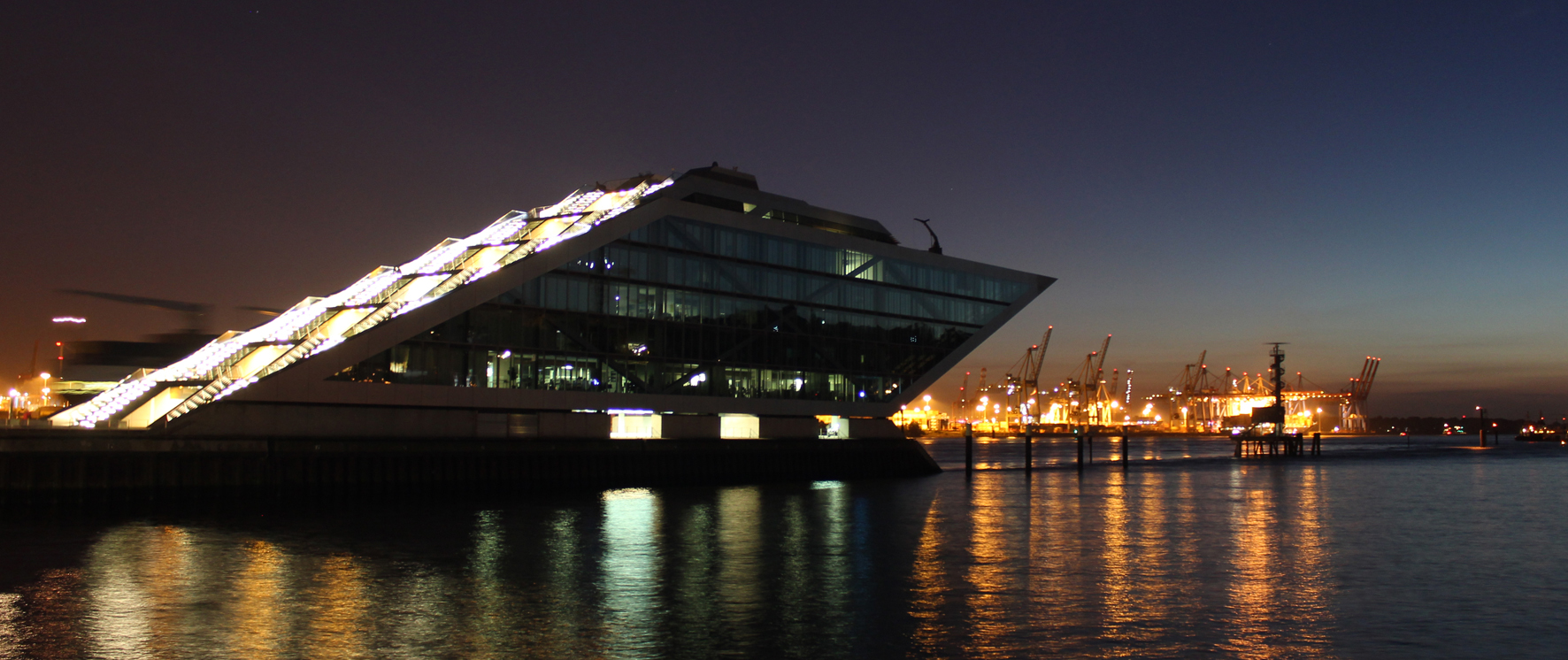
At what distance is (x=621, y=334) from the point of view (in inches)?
2178

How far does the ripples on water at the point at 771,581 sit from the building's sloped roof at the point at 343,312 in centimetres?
823

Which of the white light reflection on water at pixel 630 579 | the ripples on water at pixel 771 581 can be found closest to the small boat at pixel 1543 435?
the ripples on water at pixel 771 581

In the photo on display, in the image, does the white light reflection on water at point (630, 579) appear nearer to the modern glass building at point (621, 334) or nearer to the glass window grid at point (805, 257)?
the modern glass building at point (621, 334)

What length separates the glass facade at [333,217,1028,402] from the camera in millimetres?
50469

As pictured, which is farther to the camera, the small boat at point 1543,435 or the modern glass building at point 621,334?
the small boat at point 1543,435

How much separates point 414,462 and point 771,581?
27.1m

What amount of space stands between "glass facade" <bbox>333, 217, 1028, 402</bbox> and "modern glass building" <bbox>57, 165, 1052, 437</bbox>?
0.32ft

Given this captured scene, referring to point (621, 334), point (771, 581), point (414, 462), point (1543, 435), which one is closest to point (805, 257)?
point (621, 334)

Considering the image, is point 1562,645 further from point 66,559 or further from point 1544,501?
point 1544,501

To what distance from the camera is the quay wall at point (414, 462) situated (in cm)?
3706

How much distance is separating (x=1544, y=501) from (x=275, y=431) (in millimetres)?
53627

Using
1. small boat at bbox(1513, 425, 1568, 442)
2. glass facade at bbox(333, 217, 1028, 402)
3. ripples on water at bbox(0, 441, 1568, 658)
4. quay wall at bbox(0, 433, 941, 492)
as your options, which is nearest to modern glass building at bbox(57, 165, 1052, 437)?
glass facade at bbox(333, 217, 1028, 402)

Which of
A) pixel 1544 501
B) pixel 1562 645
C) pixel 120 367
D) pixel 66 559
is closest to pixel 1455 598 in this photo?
pixel 1562 645

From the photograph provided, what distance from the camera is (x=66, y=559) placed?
2491 centimetres
